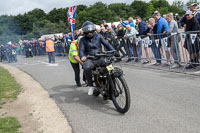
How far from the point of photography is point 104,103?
599 centimetres

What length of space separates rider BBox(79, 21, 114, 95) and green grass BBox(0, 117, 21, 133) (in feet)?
5.99

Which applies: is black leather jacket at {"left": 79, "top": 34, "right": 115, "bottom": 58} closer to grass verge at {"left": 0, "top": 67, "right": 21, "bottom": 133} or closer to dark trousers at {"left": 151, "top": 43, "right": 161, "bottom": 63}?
grass verge at {"left": 0, "top": 67, "right": 21, "bottom": 133}

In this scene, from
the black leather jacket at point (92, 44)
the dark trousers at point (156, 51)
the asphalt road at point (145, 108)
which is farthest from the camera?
the dark trousers at point (156, 51)

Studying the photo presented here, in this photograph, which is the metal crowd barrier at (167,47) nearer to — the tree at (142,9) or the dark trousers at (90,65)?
the dark trousers at (90,65)

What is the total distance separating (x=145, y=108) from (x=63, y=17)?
13750 centimetres

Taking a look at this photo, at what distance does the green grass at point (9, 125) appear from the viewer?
473 cm

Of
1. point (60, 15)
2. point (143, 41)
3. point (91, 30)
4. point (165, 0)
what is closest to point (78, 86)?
point (91, 30)

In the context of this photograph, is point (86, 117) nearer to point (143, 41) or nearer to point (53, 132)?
point (53, 132)

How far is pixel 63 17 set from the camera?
138 m

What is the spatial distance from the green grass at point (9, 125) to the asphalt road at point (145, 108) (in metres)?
1.06

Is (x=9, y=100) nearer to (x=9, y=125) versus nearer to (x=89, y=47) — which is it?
(x=9, y=125)

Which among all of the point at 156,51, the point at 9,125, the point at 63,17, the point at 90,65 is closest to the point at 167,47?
the point at 156,51

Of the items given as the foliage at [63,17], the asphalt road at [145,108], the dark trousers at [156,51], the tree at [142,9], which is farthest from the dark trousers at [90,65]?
the tree at [142,9]

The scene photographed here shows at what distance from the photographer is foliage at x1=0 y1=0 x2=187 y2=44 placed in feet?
376
